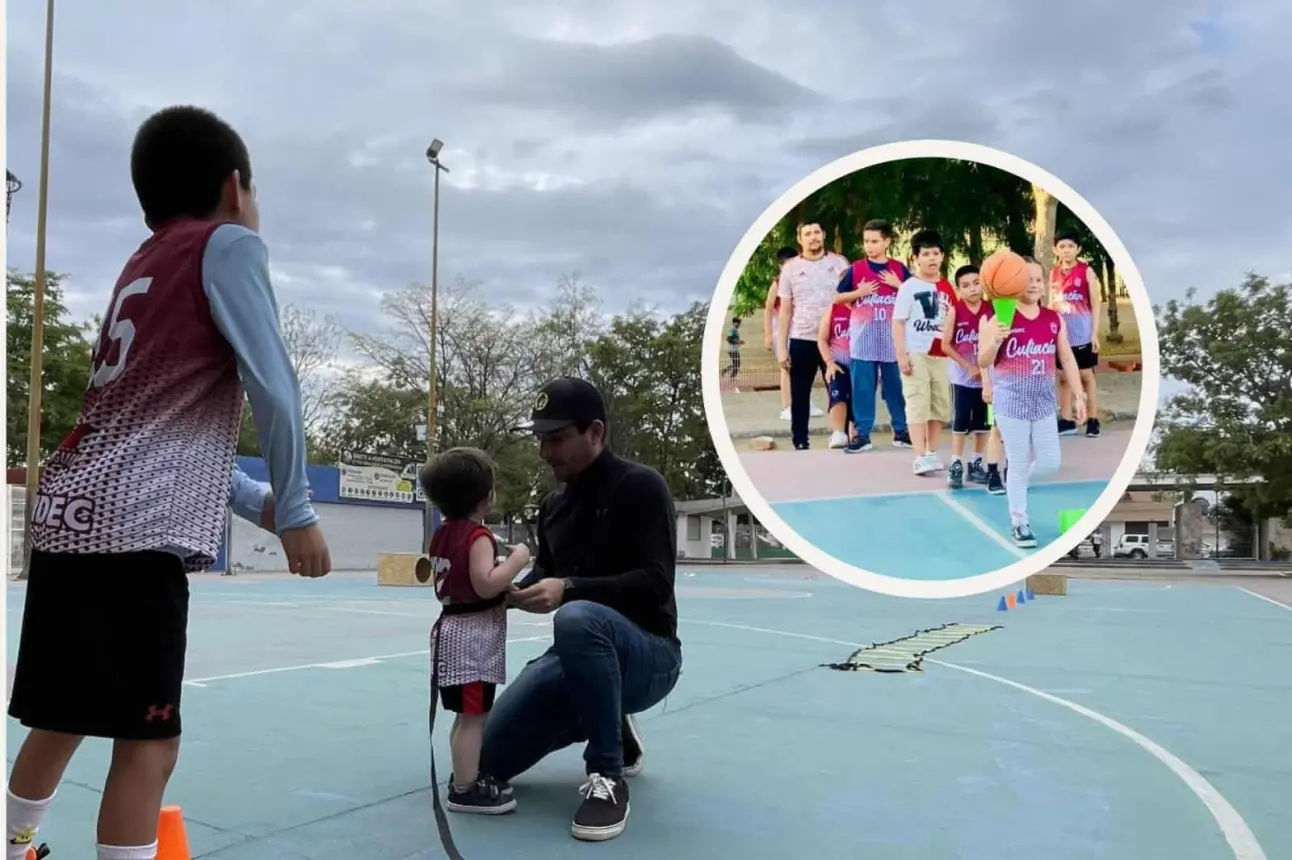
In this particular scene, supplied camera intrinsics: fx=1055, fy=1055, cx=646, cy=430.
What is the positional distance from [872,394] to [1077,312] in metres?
0.54

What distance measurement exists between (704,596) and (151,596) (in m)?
13.6

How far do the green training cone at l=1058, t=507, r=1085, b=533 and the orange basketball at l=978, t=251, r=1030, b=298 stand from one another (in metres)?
0.56

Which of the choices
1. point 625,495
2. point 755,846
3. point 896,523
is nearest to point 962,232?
point 896,523

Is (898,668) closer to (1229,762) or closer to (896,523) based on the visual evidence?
(1229,762)

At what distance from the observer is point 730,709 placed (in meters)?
4.98

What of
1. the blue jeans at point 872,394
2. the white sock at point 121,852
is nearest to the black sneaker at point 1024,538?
the blue jeans at point 872,394

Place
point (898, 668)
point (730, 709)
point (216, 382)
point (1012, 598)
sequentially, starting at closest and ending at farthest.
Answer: point (216, 382) < point (730, 709) < point (898, 668) < point (1012, 598)

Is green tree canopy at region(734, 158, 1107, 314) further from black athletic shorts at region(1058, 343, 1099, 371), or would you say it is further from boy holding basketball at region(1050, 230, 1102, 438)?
black athletic shorts at region(1058, 343, 1099, 371)

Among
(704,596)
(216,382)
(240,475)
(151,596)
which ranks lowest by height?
(704,596)

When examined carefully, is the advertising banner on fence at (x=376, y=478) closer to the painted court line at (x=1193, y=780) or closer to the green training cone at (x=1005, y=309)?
the painted court line at (x=1193, y=780)

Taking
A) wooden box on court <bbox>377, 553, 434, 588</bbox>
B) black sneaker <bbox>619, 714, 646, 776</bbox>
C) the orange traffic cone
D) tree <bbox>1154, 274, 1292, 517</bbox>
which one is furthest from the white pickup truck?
the orange traffic cone

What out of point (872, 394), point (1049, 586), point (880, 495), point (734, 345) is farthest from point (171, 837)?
point (1049, 586)

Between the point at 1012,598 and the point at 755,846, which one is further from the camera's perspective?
the point at 1012,598

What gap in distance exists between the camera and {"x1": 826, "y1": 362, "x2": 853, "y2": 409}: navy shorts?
108 inches
